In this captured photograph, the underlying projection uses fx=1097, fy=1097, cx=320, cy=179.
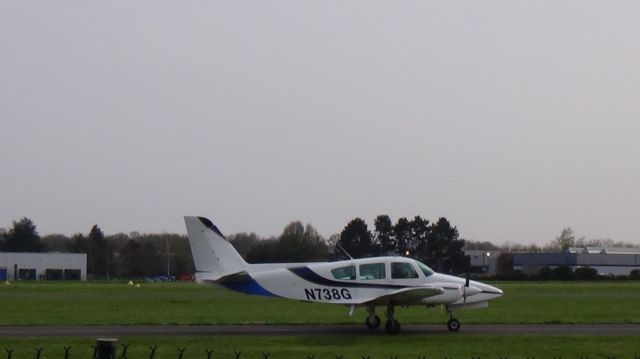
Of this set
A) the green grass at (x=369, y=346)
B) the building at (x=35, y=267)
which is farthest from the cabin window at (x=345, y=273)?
the building at (x=35, y=267)

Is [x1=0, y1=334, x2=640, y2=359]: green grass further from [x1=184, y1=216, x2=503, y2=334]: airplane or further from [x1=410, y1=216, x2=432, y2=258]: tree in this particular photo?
[x1=410, y1=216, x2=432, y2=258]: tree

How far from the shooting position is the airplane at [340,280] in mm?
29531

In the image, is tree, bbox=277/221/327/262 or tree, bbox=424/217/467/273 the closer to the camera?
tree, bbox=277/221/327/262

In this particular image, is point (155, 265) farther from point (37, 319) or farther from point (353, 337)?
point (353, 337)

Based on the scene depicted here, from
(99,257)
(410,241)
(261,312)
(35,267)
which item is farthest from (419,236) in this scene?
(99,257)

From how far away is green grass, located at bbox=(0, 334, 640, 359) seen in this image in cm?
2267

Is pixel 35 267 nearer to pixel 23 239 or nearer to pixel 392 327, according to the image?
pixel 23 239

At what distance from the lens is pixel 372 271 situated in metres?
29.9

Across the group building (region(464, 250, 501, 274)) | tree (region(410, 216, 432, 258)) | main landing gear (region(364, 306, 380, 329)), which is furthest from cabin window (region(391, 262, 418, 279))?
building (region(464, 250, 501, 274))

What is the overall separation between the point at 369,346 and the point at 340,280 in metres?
4.80

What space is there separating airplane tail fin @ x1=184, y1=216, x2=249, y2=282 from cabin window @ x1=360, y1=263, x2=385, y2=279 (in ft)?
10.8

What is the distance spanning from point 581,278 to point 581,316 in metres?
62.6

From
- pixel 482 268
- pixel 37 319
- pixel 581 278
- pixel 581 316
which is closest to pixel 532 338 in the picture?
pixel 581 316

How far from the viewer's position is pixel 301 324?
1292 inches
